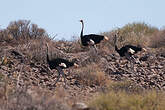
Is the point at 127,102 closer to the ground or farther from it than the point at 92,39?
closer to the ground

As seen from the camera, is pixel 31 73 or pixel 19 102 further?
pixel 31 73

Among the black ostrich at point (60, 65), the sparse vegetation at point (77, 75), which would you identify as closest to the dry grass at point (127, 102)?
the sparse vegetation at point (77, 75)

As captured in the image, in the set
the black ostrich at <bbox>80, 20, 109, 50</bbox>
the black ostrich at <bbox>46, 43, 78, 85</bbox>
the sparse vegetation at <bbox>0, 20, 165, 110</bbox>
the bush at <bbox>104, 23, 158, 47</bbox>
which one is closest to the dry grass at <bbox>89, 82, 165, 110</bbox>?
the sparse vegetation at <bbox>0, 20, 165, 110</bbox>

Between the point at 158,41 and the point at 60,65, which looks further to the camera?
the point at 158,41

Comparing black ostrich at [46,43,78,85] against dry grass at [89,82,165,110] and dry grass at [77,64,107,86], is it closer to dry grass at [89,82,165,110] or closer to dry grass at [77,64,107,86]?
dry grass at [77,64,107,86]

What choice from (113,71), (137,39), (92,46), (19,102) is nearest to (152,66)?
(113,71)

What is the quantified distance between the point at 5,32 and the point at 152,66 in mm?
6722

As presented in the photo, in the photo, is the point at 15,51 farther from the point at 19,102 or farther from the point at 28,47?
the point at 19,102

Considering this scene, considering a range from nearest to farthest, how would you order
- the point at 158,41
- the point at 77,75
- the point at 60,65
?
the point at 60,65
the point at 77,75
the point at 158,41

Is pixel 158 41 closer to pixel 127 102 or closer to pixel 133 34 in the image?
pixel 133 34

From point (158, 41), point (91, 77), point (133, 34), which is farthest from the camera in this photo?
point (133, 34)

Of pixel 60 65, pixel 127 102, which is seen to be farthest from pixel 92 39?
pixel 127 102

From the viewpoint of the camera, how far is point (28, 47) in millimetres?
18344

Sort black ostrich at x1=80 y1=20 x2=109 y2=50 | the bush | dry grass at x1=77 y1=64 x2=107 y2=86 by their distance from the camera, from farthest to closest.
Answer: the bush < black ostrich at x1=80 y1=20 x2=109 y2=50 < dry grass at x1=77 y1=64 x2=107 y2=86
